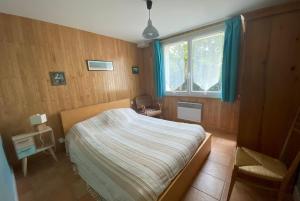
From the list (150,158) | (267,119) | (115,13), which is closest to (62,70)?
(115,13)

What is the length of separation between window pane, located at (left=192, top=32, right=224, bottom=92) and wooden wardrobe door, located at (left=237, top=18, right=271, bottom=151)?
52.8 inches

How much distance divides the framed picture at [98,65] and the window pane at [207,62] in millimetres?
2095

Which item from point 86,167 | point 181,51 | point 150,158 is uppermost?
point 181,51

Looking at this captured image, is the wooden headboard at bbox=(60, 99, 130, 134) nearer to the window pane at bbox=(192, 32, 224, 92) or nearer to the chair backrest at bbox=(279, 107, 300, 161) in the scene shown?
the window pane at bbox=(192, 32, 224, 92)

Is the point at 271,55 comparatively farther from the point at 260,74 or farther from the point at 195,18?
the point at 195,18

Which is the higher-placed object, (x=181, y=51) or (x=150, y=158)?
(x=181, y=51)

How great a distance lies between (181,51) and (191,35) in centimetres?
44

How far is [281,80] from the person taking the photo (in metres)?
1.51

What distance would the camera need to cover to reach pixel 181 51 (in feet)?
11.6

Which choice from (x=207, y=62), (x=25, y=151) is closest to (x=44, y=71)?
(x=25, y=151)

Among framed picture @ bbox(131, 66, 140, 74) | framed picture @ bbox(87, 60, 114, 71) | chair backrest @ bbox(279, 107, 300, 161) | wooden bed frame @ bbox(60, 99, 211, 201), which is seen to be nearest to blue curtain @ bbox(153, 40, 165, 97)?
framed picture @ bbox(131, 66, 140, 74)

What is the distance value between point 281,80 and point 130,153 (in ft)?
6.34

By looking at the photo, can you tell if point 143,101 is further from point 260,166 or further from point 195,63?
point 260,166

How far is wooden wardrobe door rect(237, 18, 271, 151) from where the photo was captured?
1571mm
